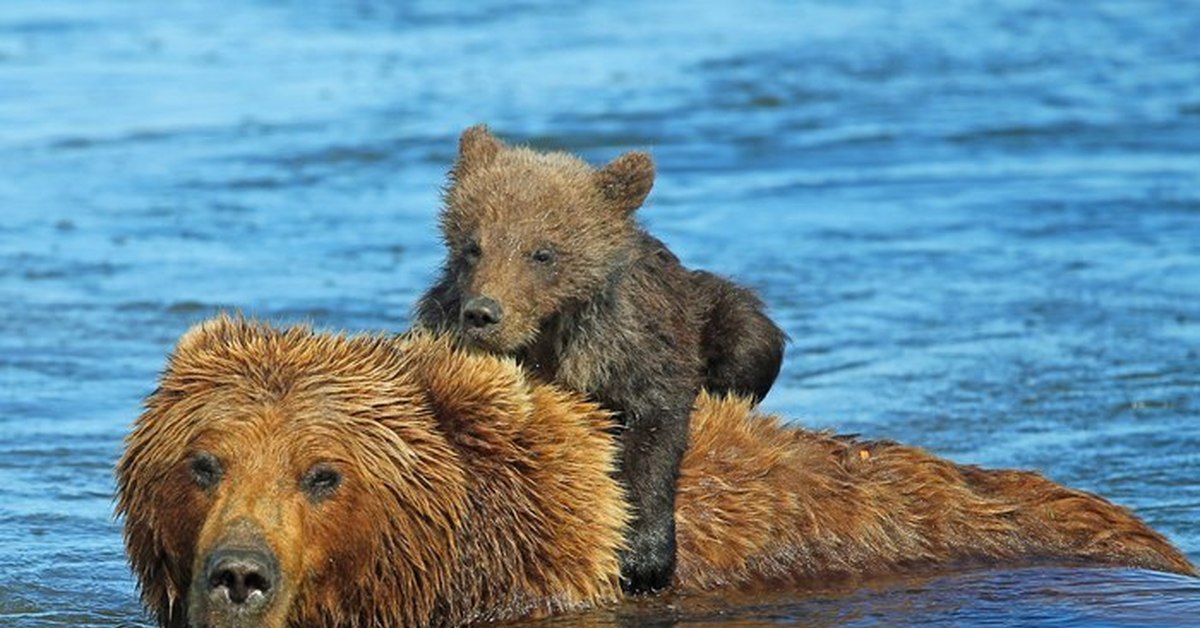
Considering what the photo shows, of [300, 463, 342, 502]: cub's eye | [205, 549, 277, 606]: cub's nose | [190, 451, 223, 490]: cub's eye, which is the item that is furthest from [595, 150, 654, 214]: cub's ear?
[205, 549, 277, 606]: cub's nose

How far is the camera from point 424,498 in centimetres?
691

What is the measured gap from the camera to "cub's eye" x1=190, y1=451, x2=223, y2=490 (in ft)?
21.9

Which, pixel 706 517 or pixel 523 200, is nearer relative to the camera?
pixel 706 517

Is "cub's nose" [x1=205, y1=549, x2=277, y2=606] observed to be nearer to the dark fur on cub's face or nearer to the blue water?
the blue water

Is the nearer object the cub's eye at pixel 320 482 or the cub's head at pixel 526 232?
the cub's eye at pixel 320 482

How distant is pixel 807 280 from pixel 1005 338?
180 cm

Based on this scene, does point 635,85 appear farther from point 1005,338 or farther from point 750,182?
point 1005,338

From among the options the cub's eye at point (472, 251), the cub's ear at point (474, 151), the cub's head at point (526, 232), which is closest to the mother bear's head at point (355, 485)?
the cub's head at point (526, 232)

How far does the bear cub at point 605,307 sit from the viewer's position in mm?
7586

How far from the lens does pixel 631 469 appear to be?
24.6ft

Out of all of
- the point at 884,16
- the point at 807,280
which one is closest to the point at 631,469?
the point at 807,280

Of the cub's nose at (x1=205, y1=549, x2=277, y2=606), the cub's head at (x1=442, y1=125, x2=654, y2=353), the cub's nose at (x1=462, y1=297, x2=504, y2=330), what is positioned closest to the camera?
the cub's nose at (x1=205, y1=549, x2=277, y2=606)

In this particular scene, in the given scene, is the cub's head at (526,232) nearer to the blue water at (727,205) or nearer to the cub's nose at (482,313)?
the cub's nose at (482,313)

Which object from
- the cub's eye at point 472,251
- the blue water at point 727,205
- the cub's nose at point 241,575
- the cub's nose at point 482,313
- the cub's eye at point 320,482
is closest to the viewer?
the cub's nose at point 241,575
